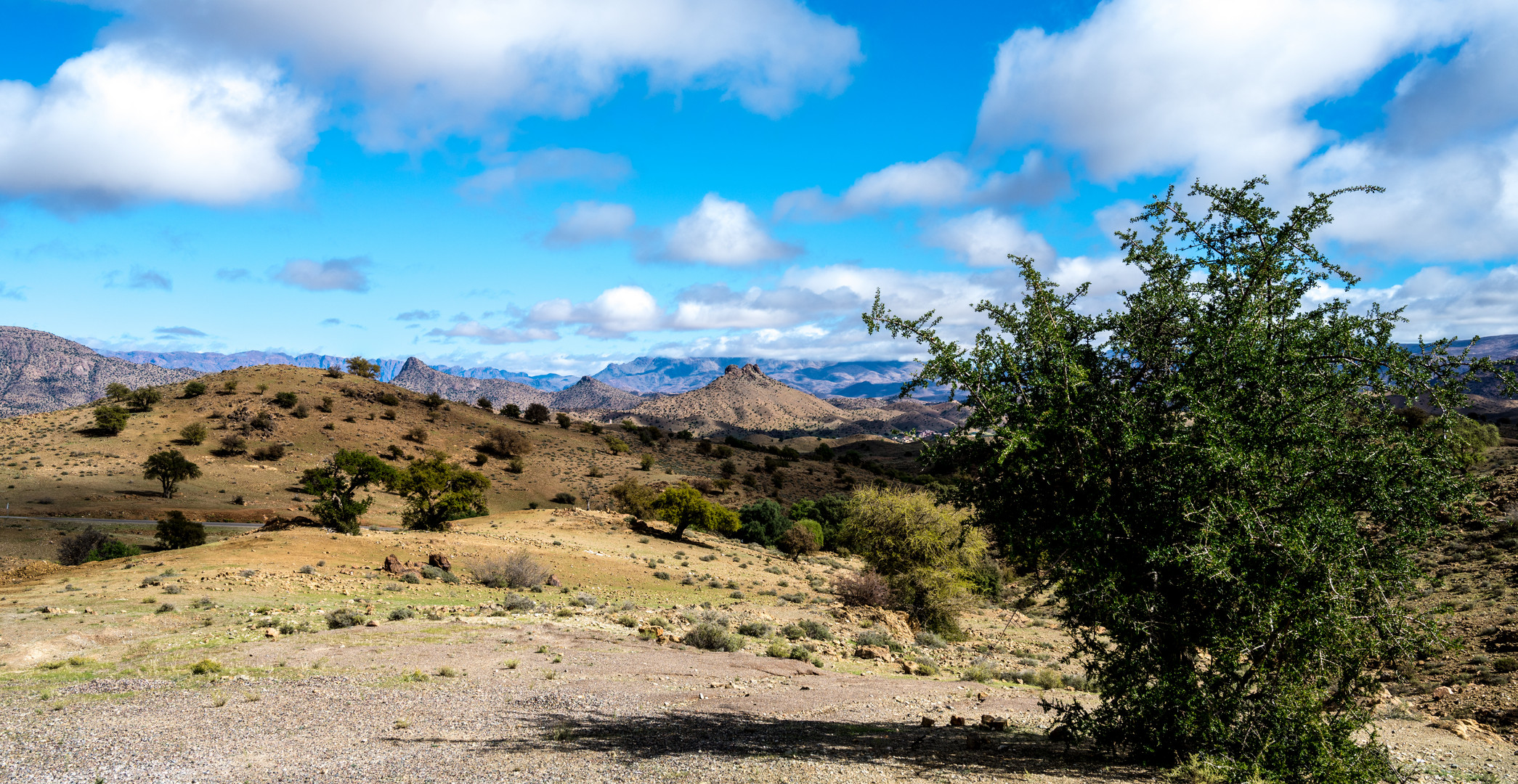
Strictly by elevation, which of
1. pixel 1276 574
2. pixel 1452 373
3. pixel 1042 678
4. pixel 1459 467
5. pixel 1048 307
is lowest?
pixel 1042 678

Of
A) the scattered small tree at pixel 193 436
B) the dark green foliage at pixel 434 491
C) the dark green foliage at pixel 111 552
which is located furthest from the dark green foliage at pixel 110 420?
the dark green foliage at pixel 111 552

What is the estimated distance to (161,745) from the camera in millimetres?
10719

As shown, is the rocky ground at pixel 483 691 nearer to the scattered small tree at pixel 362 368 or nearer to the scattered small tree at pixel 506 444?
the scattered small tree at pixel 506 444

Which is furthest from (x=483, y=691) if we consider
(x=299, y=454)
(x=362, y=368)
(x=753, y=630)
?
(x=362, y=368)

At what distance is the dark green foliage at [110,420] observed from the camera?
75.1 meters

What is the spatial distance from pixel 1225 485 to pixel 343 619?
22341mm

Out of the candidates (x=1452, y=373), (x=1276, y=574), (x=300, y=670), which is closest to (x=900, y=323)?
(x=1276, y=574)

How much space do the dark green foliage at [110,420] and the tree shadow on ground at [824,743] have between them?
88.3m

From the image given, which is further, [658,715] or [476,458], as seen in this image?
[476,458]

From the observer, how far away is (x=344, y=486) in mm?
45281

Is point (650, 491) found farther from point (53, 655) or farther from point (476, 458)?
point (53, 655)

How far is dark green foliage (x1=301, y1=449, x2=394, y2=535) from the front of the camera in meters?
42.0

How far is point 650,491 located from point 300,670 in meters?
44.0

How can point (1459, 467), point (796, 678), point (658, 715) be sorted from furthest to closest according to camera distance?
point (796, 678) → point (658, 715) → point (1459, 467)
